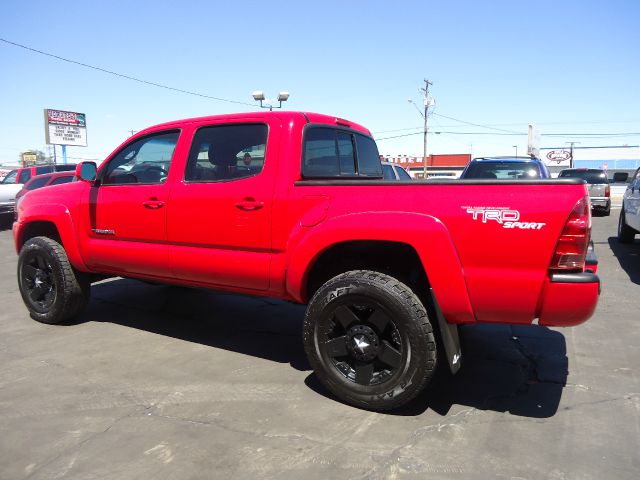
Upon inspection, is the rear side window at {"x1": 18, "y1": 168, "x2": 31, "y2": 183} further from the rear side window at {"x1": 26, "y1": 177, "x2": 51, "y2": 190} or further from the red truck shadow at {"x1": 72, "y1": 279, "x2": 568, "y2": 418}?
the red truck shadow at {"x1": 72, "y1": 279, "x2": 568, "y2": 418}

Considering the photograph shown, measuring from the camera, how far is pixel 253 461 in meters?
2.57

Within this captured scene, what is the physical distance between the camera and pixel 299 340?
14.8 ft

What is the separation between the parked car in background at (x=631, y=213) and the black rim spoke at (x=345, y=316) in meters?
7.12

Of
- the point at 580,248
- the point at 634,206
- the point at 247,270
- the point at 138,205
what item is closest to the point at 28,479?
the point at 247,270

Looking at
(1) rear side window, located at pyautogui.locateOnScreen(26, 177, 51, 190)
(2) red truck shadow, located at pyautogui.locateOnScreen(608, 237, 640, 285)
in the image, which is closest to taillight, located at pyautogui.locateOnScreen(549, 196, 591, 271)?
(2) red truck shadow, located at pyautogui.locateOnScreen(608, 237, 640, 285)

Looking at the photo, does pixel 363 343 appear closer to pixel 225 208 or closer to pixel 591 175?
pixel 225 208

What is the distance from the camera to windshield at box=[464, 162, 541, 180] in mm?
9516

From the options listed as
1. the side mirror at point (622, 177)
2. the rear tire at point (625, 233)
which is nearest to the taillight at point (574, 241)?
the side mirror at point (622, 177)

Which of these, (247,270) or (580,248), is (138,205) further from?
(580,248)

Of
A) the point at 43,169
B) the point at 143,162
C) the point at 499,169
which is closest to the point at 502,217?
the point at 143,162

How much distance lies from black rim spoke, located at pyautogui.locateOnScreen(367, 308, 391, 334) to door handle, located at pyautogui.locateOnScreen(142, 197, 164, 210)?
198cm

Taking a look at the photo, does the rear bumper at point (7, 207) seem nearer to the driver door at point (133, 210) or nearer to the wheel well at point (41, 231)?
the wheel well at point (41, 231)

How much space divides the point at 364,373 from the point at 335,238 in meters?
0.88

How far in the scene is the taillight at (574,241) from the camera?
258 cm
